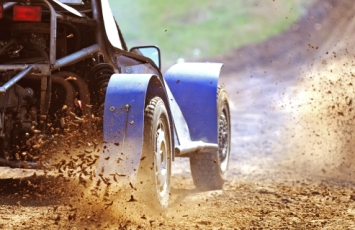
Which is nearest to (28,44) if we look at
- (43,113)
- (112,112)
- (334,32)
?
(43,113)

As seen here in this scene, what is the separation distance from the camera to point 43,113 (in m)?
6.07

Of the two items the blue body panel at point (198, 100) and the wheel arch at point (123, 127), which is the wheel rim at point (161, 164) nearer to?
the wheel arch at point (123, 127)

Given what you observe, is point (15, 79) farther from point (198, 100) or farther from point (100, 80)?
point (198, 100)

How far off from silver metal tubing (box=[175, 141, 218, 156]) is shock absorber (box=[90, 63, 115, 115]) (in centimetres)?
93

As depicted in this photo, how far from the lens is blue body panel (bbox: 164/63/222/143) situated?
319 inches

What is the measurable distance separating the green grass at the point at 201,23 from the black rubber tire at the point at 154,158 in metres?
16.9

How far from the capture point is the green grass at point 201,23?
79.6 ft

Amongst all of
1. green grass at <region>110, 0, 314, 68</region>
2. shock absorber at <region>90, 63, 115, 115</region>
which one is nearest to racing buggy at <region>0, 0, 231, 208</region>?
shock absorber at <region>90, 63, 115, 115</region>

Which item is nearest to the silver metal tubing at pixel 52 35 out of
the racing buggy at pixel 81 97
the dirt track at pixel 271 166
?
the racing buggy at pixel 81 97

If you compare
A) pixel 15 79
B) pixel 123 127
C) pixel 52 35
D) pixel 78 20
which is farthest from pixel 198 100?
pixel 15 79

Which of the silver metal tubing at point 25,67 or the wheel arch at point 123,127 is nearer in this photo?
the wheel arch at point 123,127

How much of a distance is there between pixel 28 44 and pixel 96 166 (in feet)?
3.99

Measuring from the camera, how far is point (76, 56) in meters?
6.14

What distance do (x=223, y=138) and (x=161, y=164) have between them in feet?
8.93
